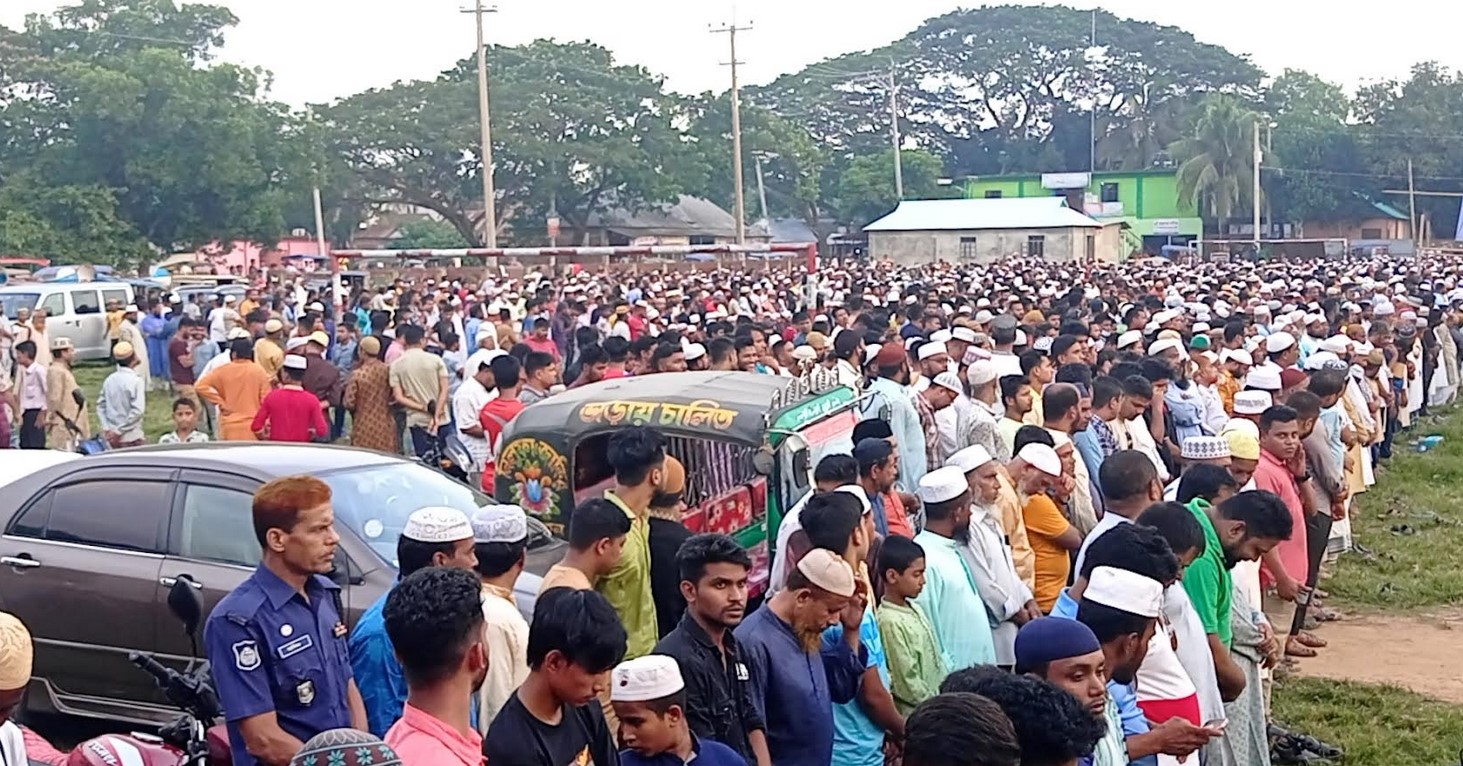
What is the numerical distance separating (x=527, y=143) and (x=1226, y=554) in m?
43.7

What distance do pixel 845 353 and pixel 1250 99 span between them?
70.7 m

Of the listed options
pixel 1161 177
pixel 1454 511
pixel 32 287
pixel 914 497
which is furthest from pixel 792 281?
pixel 1161 177

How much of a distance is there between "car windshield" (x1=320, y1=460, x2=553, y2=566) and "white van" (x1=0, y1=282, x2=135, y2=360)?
58.5 feet

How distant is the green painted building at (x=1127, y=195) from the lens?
6381 centimetres

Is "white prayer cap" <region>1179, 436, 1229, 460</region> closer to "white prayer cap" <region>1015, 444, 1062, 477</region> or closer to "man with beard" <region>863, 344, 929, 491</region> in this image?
"white prayer cap" <region>1015, 444, 1062, 477</region>

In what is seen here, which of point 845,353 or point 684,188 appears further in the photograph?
point 684,188

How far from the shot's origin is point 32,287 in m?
23.0

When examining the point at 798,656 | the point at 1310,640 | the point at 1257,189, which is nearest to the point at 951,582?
the point at 798,656

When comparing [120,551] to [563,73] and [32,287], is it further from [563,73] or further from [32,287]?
[563,73]

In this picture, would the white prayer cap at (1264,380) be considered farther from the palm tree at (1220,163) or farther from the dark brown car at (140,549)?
the palm tree at (1220,163)

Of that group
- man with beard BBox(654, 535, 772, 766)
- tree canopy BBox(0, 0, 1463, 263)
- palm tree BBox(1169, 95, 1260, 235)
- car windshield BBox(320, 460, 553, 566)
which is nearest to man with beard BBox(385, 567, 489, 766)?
man with beard BBox(654, 535, 772, 766)

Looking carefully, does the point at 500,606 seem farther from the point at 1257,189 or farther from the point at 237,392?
the point at 1257,189

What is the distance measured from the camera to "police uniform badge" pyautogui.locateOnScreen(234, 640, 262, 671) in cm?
393

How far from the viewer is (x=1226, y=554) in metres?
5.66
